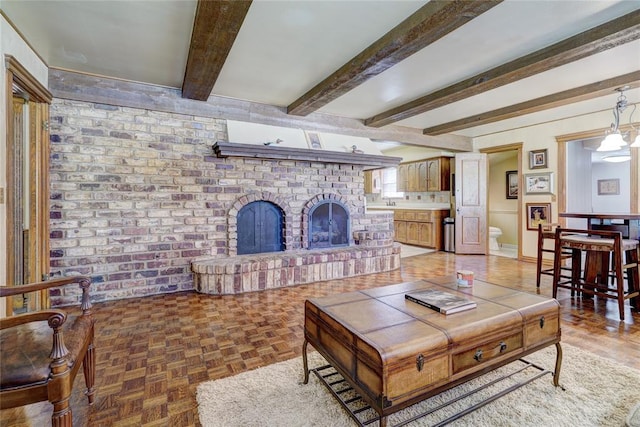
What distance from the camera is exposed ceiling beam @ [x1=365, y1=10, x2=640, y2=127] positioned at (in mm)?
2260

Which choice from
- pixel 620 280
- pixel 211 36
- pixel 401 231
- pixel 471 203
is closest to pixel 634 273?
pixel 620 280

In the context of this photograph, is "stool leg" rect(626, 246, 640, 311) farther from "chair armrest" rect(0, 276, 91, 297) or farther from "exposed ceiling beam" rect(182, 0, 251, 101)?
"chair armrest" rect(0, 276, 91, 297)

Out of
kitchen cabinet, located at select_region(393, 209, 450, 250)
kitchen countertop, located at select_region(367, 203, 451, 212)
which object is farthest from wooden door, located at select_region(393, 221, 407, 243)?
kitchen countertop, located at select_region(367, 203, 451, 212)

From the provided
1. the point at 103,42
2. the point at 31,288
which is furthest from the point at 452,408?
the point at 103,42

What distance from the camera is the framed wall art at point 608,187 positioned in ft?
19.1

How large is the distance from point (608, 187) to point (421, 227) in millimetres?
3545

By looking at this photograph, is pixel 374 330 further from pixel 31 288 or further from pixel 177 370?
pixel 31 288

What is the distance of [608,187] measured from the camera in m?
5.94

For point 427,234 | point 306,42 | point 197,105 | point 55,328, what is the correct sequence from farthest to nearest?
1. point 427,234
2. point 197,105
3. point 306,42
4. point 55,328

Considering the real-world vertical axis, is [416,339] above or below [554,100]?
below

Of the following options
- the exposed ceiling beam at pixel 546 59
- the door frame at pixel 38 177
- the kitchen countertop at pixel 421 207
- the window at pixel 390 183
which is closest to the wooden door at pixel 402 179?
the window at pixel 390 183

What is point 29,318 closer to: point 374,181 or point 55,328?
point 55,328

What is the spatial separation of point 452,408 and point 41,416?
6.73 ft

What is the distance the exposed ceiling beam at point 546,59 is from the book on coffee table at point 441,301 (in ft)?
7.67
